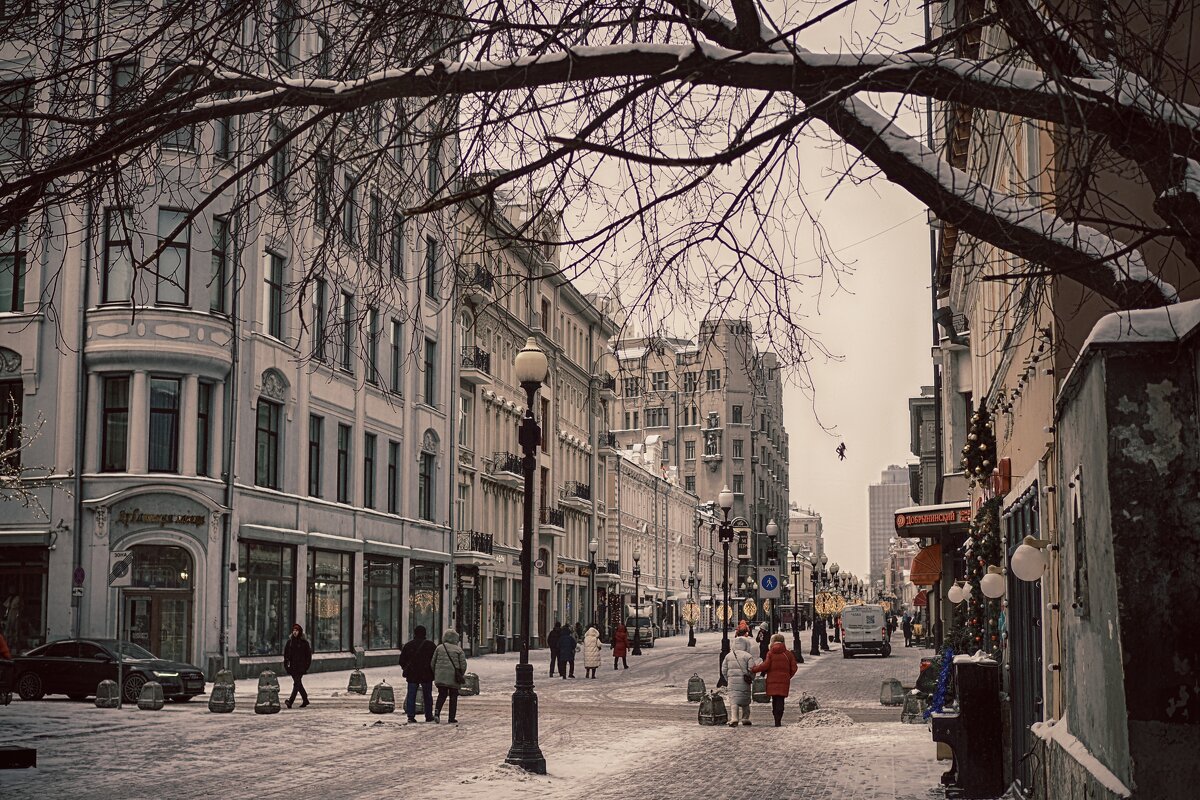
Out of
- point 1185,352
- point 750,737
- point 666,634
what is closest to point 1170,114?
point 1185,352

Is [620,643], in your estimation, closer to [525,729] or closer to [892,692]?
[892,692]

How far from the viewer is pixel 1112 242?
8.12 metres

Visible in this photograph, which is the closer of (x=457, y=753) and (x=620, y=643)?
(x=457, y=753)

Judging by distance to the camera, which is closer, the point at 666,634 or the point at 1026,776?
the point at 1026,776

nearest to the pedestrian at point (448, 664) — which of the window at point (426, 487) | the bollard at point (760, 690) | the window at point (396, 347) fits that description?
the bollard at point (760, 690)

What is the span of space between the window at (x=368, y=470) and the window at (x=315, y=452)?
11.1 ft

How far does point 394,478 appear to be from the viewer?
5072 centimetres

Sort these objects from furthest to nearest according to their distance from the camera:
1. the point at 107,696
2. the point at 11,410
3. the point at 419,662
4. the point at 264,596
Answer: the point at 264,596 → the point at 11,410 → the point at 107,696 → the point at 419,662

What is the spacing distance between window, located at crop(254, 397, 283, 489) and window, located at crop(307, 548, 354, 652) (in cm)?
324

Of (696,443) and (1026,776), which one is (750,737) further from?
(696,443)

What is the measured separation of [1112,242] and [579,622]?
71.9m

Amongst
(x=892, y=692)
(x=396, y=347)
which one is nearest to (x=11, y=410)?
(x=396, y=347)

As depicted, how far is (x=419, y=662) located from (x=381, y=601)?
24.3 metres

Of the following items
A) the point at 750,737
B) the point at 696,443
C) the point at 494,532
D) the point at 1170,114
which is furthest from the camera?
the point at 696,443
